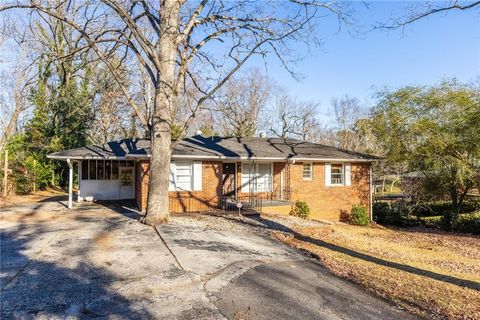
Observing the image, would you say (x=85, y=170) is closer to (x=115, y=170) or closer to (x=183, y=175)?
(x=115, y=170)

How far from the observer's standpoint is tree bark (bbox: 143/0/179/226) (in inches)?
430

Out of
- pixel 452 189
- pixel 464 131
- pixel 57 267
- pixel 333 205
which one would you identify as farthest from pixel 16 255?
pixel 452 189

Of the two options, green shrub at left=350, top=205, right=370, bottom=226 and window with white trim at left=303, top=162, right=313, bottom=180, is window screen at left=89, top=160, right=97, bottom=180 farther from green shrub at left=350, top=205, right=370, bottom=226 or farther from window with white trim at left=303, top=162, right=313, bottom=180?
green shrub at left=350, top=205, right=370, bottom=226

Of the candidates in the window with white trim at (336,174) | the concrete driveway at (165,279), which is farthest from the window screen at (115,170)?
the window with white trim at (336,174)

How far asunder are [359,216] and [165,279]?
45.6 feet

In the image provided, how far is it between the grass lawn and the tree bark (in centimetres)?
413

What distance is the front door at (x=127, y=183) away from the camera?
61.7 feet

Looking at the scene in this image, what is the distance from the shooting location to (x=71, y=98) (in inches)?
1057

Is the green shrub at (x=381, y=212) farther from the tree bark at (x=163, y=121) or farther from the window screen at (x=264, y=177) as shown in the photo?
the tree bark at (x=163, y=121)

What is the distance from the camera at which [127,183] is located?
19000 mm

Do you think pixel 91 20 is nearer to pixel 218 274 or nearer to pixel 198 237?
pixel 198 237

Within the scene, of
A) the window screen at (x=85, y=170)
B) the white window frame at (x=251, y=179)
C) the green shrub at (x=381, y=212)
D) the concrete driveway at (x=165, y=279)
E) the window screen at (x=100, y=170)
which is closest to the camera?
the concrete driveway at (x=165, y=279)

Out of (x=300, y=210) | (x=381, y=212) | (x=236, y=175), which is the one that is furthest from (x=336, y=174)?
(x=236, y=175)

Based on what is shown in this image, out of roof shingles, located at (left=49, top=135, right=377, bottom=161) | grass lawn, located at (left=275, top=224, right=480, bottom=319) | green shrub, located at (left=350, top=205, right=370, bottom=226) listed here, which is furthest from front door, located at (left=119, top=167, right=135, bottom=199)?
green shrub, located at (left=350, top=205, right=370, bottom=226)
